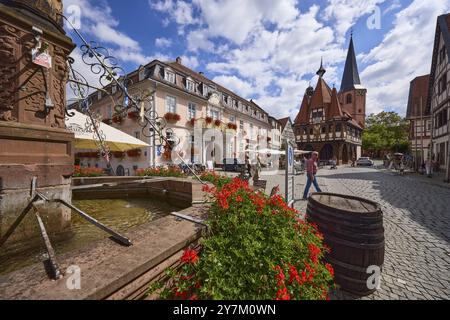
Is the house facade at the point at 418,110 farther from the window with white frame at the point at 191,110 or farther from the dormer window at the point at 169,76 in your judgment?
the dormer window at the point at 169,76

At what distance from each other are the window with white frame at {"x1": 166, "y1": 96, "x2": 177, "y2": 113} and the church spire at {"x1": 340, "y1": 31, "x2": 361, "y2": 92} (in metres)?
46.3

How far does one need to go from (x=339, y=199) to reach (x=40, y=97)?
4626 millimetres

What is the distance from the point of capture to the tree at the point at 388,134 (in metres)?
41.9

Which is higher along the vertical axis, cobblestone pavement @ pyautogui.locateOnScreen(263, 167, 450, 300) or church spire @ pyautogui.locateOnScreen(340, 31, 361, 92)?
church spire @ pyautogui.locateOnScreen(340, 31, 361, 92)

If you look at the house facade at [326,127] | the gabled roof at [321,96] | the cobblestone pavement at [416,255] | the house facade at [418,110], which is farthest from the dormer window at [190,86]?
the house facade at [418,110]

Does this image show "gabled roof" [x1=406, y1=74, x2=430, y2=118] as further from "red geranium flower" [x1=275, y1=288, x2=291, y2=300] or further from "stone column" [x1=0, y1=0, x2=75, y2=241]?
"stone column" [x1=0, y1=0, x2=75, y2=241]

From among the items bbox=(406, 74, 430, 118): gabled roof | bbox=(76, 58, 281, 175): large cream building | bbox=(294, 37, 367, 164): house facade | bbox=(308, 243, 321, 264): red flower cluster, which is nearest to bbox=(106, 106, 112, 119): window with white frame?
bbox=(76, 58, 281, 175): large cream building

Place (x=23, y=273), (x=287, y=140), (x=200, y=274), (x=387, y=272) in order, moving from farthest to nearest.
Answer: (x=287, y=140)
(x=387, y=272)
(x=200, y=274)
(x=23, y=273)

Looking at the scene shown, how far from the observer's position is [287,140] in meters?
4.13

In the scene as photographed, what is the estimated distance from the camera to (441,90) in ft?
55.1

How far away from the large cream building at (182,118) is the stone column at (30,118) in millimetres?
8488

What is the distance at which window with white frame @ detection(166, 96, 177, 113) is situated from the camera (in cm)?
1623

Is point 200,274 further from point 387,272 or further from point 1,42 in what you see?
point 1,42

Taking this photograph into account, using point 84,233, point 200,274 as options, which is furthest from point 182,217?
point 84,233
